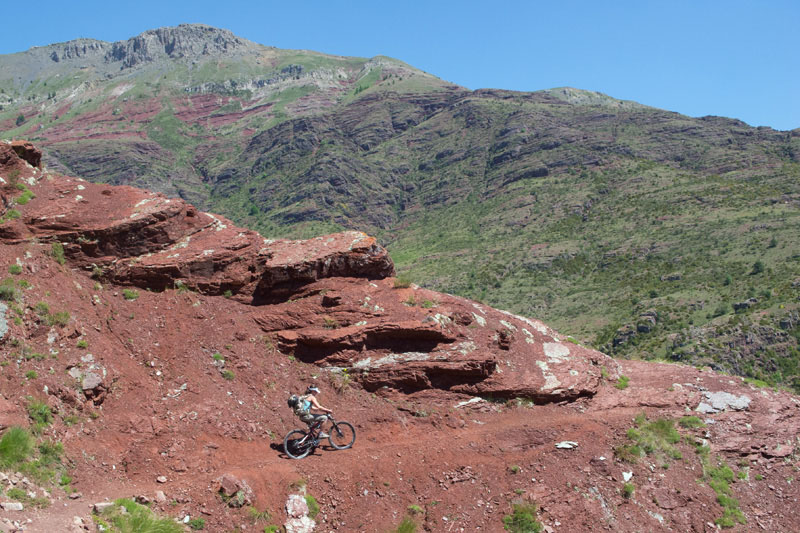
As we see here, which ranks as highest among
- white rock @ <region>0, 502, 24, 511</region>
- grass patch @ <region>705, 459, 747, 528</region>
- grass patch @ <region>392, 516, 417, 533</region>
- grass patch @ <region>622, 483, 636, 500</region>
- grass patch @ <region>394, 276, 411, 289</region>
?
grass patch @ <region>394, 276, 411, 289</region>

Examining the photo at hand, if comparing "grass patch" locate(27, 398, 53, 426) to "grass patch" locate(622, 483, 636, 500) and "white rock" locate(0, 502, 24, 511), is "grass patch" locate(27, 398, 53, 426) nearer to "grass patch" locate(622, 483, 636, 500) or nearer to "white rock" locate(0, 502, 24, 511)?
"white rock" locate(0, 502, 24, 511)

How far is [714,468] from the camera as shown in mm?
14336

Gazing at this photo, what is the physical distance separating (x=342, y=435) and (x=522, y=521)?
422 centimetres

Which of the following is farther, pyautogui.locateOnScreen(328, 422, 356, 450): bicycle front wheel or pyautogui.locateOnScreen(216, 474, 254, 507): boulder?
pyautogui.locateOnScreen(328, 422, 356, 450): bicycle front wheel

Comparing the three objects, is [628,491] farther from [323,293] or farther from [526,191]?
[526,191]

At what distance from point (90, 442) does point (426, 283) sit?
72953mm

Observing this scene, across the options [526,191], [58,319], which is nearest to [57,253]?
[58,319]

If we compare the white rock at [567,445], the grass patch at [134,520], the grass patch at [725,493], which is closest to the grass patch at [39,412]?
the grass patch at [134,520]

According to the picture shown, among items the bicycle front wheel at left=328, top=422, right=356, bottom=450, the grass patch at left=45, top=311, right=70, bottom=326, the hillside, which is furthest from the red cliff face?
the hillside

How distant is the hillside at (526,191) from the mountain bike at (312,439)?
41486 millimetres

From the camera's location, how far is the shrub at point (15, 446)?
878cm

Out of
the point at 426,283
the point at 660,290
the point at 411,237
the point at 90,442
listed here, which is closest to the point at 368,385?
the point at 90,442

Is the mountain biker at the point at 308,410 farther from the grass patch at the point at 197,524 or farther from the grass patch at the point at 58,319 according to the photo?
the grass patch at the point at 58,319

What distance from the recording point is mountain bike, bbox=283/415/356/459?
12008 mm
